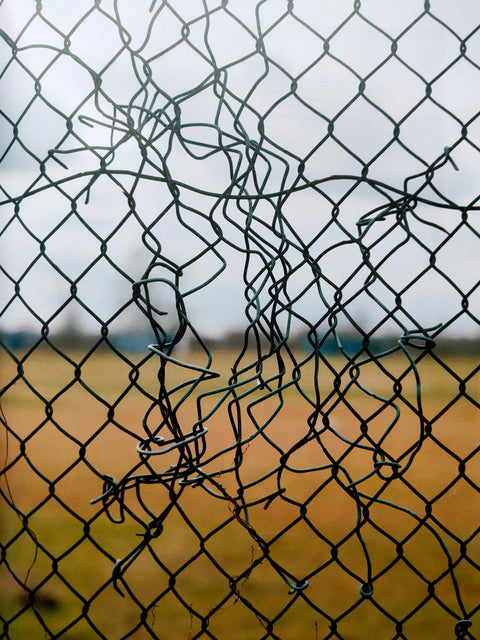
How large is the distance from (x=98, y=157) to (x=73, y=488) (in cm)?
258

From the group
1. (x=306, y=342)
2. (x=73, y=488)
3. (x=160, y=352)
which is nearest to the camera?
(x=160, y=352)

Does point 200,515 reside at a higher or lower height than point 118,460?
lower

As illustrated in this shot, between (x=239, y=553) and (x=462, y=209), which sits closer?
(x=462, y=209)

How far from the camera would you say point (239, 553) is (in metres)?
2.01

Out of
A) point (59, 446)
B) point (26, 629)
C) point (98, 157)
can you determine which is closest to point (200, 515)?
point (26, 629)

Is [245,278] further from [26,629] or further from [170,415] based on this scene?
[26,629]

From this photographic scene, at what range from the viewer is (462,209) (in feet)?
2.16

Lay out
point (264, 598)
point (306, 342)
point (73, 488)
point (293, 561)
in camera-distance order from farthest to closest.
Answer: point (73, 488), point (293, 561), point (264, 598), point (306, 342)

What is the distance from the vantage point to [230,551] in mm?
2016

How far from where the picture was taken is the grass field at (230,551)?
29.9 inches

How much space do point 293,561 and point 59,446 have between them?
2.41 metres

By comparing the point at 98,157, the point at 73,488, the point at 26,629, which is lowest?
the point at 26,629

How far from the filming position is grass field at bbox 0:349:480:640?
76 cm

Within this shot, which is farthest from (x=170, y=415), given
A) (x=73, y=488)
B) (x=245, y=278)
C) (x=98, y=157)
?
(x=73, y=488)
